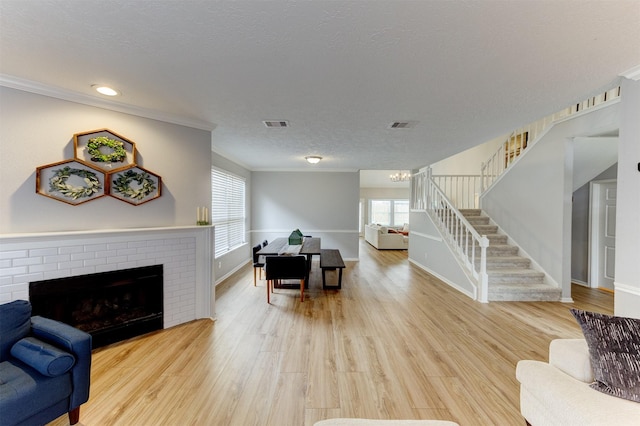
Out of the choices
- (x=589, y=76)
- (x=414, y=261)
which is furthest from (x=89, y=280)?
(x=414, y=261)

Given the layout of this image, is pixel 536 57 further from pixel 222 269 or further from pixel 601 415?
pixel 222 269

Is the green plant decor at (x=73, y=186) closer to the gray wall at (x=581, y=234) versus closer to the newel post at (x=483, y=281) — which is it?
the newel post at (x=483, y=281)

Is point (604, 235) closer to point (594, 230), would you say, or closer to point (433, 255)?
point (594, 230)

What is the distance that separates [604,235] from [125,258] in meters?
7.38

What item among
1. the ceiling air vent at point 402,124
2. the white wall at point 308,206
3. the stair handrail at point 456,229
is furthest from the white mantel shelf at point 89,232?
the stair handrail at point 456,229

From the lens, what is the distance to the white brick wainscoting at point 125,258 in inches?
88.0

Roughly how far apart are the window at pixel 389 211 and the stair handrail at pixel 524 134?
6.72 metres

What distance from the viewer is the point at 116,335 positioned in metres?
2.78

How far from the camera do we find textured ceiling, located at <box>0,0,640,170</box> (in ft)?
4.79

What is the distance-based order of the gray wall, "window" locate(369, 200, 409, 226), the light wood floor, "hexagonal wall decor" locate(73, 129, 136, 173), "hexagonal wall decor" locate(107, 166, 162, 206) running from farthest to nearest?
"window" locate(369, 200, 409, 226) < the gray wall < "hexagonal wall decor" locate(107, 166, 162, 206) < "hexagonal wall decor" locate(73, 129, 136, 173) < the light wood floor

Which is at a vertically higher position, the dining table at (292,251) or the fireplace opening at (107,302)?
the dining table at (292,251)

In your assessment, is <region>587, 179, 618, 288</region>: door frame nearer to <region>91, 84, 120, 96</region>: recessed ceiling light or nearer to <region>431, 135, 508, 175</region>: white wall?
<region>431, 135, 508, 175</region>: white wall

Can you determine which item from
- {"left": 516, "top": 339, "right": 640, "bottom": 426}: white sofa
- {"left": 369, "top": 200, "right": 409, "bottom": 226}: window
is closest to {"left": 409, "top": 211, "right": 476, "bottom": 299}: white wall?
{"left": 516, "top": 339, "right": 640, "bottom": 426}: white sofa

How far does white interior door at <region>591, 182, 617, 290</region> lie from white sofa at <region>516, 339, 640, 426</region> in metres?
4.50
